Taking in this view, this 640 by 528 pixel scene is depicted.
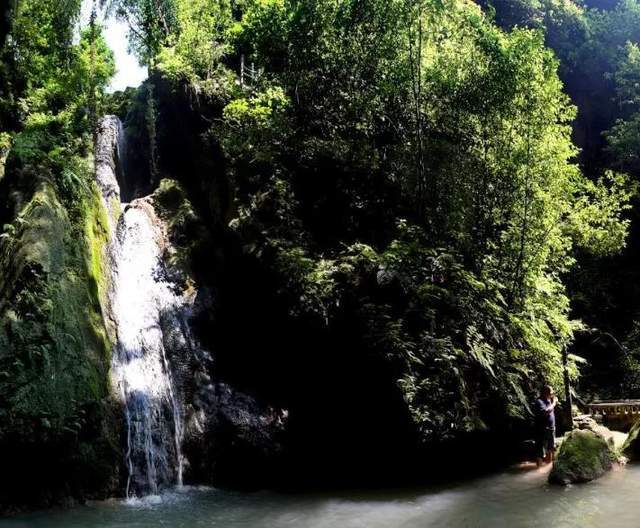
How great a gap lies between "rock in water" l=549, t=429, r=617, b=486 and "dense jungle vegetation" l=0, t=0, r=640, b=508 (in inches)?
43.9

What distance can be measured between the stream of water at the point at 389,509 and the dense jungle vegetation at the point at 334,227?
44.7 inches

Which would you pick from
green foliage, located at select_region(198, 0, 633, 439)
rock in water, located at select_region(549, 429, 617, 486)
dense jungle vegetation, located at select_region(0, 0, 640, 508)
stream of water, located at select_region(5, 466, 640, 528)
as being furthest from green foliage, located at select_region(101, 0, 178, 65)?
rock in water, located at select_region(549, 429, 617, 486)

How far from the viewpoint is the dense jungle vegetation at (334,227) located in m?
10.9

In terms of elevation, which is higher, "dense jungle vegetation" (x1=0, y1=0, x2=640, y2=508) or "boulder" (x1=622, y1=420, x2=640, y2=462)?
"dense jungle vegetation" (x1=0, y1=0, x2=640, y2=508)

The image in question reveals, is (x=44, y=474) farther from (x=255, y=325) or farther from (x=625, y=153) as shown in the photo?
(x=625, y=153)

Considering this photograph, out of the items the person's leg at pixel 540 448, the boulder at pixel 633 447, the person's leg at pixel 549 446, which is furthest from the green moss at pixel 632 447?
the person's leg at pixel 540 448

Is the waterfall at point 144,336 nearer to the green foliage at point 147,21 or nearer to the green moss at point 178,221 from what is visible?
the green moss at point 178,221

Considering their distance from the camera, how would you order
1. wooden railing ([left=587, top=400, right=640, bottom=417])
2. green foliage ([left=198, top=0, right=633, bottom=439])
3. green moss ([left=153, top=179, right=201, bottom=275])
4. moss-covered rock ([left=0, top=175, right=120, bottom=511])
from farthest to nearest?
wooden railing ([left=587, top=400, right=640, bottom=417])
green moss ([left=153, top=179, right=201, bottom=275])
green foliage ([left=198, top=0, right=633, bottom=439])
moss-covered rock ([left=0, top=175, right=120, bottom=511])

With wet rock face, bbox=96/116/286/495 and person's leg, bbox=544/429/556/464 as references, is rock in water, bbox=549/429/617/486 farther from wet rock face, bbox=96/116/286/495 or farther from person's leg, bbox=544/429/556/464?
wet rock face, bbox=96/116/286/495

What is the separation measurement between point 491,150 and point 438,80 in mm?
2347

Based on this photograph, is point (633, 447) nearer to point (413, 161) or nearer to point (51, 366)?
point (413, 161)

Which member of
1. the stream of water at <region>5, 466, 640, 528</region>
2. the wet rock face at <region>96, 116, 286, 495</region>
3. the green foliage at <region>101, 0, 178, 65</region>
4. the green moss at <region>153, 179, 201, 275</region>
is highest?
the green foliage at <region>101, 0, 178, 65</region>

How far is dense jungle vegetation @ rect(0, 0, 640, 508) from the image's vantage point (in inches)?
427

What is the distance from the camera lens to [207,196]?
16969 mm
